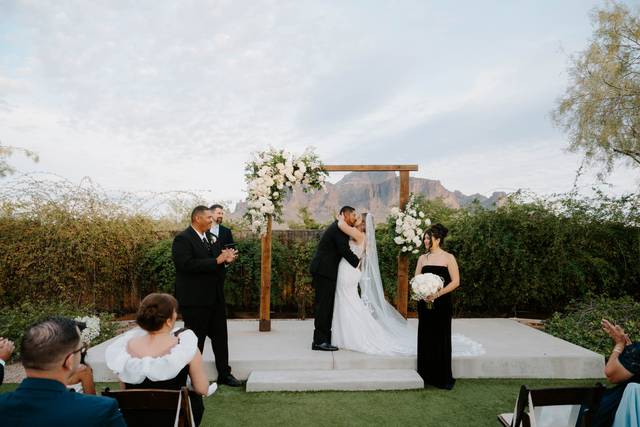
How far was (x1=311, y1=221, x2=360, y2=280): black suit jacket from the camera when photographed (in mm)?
5686

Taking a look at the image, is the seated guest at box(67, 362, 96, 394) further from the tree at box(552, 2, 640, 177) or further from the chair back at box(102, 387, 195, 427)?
the tree at box(552, 2, 640, 177)

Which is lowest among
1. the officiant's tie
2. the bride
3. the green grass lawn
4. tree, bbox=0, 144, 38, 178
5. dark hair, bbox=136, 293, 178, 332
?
the green grass lawn

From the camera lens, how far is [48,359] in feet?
5.42

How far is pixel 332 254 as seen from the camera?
18.8 ft

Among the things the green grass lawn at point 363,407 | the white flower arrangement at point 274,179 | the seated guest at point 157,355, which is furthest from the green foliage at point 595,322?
the seated guest at point 157,355

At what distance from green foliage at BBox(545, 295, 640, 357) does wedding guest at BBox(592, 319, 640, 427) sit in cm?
390

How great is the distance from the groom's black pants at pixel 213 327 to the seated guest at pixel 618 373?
11.2 ft

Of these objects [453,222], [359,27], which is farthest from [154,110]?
[453,222]

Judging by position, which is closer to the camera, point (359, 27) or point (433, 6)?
point (433, 6)

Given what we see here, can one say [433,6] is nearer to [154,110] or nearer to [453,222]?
[453,222]

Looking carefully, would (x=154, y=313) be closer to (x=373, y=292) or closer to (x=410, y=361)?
(x=410, y=361)

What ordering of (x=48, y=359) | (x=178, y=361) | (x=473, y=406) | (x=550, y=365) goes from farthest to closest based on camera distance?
(x=550, y=365)
(x=473, y=406)
(x=178, y=361)
(x=48, y=359)

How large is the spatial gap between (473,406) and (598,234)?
18.5 ft

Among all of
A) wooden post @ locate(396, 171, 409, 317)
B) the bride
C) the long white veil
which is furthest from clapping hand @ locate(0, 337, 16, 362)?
wooden post @ locate(396, 171, 409, 317)
